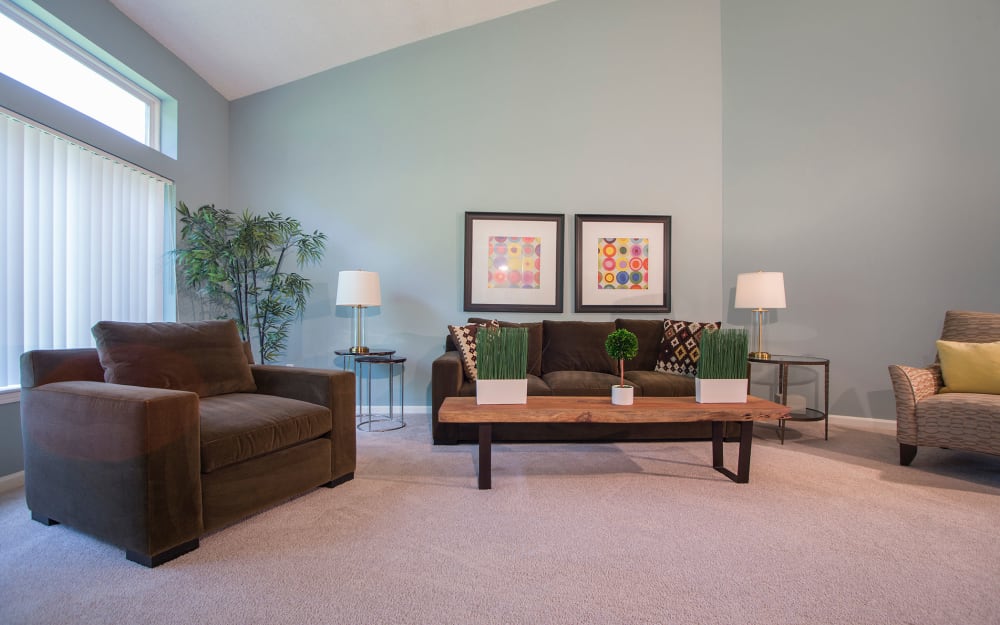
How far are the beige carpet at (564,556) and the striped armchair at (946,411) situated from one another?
8.0 inches

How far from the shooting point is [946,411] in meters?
2.65

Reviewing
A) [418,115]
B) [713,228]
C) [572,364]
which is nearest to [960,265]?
[713,228]

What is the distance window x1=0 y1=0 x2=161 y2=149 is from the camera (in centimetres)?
242

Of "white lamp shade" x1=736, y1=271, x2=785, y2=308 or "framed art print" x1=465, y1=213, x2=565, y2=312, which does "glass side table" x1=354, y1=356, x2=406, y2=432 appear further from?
"white lamp shade" x1=736, y1=271, x2=785, y2=308

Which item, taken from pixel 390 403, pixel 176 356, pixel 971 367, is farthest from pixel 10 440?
pixel 971 367

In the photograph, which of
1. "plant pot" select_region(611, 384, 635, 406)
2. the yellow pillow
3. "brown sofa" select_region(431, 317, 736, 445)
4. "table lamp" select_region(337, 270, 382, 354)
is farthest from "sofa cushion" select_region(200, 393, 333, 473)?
the yellow pillow

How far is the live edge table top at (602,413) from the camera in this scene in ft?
7.57

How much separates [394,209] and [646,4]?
2.97 meters

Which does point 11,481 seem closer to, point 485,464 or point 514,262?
point 485,464

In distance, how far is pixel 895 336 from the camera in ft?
12.3

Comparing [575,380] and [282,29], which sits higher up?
[282,29]

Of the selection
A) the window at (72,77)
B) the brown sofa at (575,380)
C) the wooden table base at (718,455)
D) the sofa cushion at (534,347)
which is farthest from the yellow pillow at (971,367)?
the window at (72,77)

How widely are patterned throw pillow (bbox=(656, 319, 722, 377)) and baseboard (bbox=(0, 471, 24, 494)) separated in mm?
4022

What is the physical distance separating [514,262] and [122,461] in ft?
10.2
